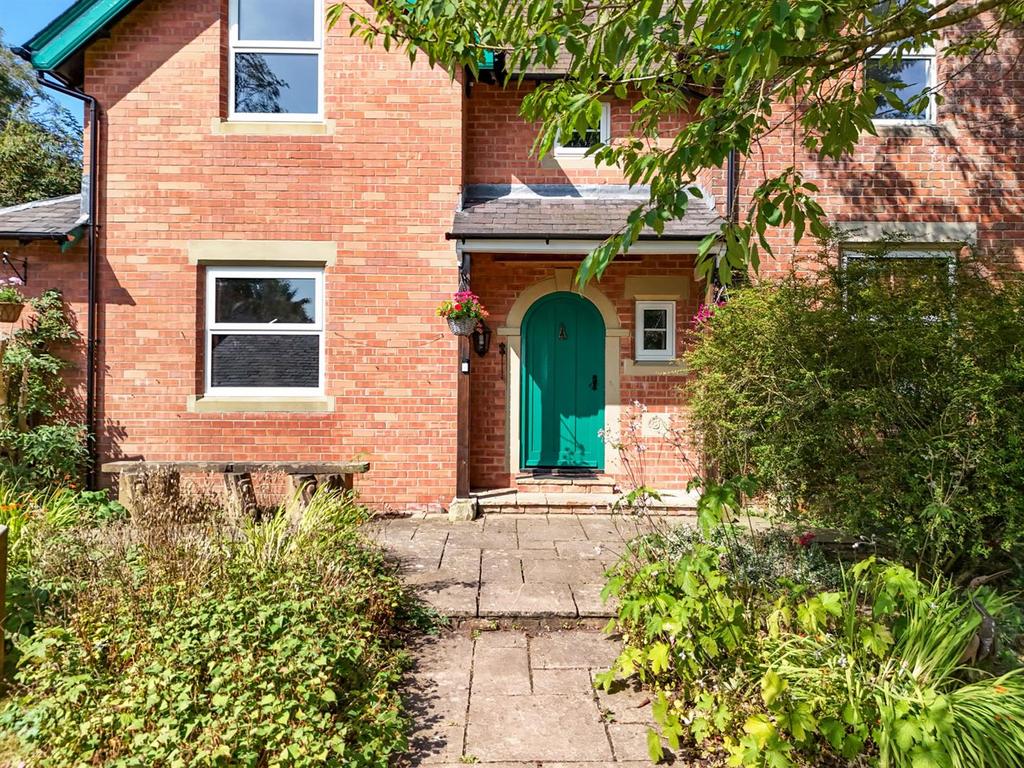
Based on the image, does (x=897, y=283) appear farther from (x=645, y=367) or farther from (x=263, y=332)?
(x=263, y=332)

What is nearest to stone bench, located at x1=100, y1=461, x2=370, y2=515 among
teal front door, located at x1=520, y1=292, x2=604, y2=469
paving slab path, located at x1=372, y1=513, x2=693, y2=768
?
paving slab path, located at x1=372, y1=513, x2=693, y2=768

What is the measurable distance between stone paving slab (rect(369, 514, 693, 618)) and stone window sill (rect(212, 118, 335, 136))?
14.5 feet

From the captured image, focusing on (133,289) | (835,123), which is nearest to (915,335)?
(835,123)

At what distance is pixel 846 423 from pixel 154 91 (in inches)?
303

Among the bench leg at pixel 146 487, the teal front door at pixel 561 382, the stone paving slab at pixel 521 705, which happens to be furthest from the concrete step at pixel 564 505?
the bench leg at pixel 146 487

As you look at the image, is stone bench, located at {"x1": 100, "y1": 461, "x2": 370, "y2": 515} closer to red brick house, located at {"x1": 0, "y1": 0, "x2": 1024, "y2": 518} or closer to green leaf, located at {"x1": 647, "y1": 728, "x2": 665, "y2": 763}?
red brick house, located at {"x1": 0, "y1": 0, "x2": 1024, "y2": 518}

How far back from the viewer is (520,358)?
7.62m

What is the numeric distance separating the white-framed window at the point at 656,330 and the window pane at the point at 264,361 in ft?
12.8

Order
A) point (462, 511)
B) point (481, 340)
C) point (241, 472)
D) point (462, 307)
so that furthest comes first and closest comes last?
1. point (481, 340)
2. point (462, 511)
3. point (462, 307)
4. point (241, 472)

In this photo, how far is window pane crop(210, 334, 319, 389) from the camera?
6961 millimetres

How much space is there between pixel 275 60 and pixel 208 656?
6.63 metres

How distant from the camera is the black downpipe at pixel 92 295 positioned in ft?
22.0

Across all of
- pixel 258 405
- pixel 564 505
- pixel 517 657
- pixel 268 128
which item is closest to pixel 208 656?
pixel 517 657

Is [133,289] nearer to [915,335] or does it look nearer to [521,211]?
[521,211]
